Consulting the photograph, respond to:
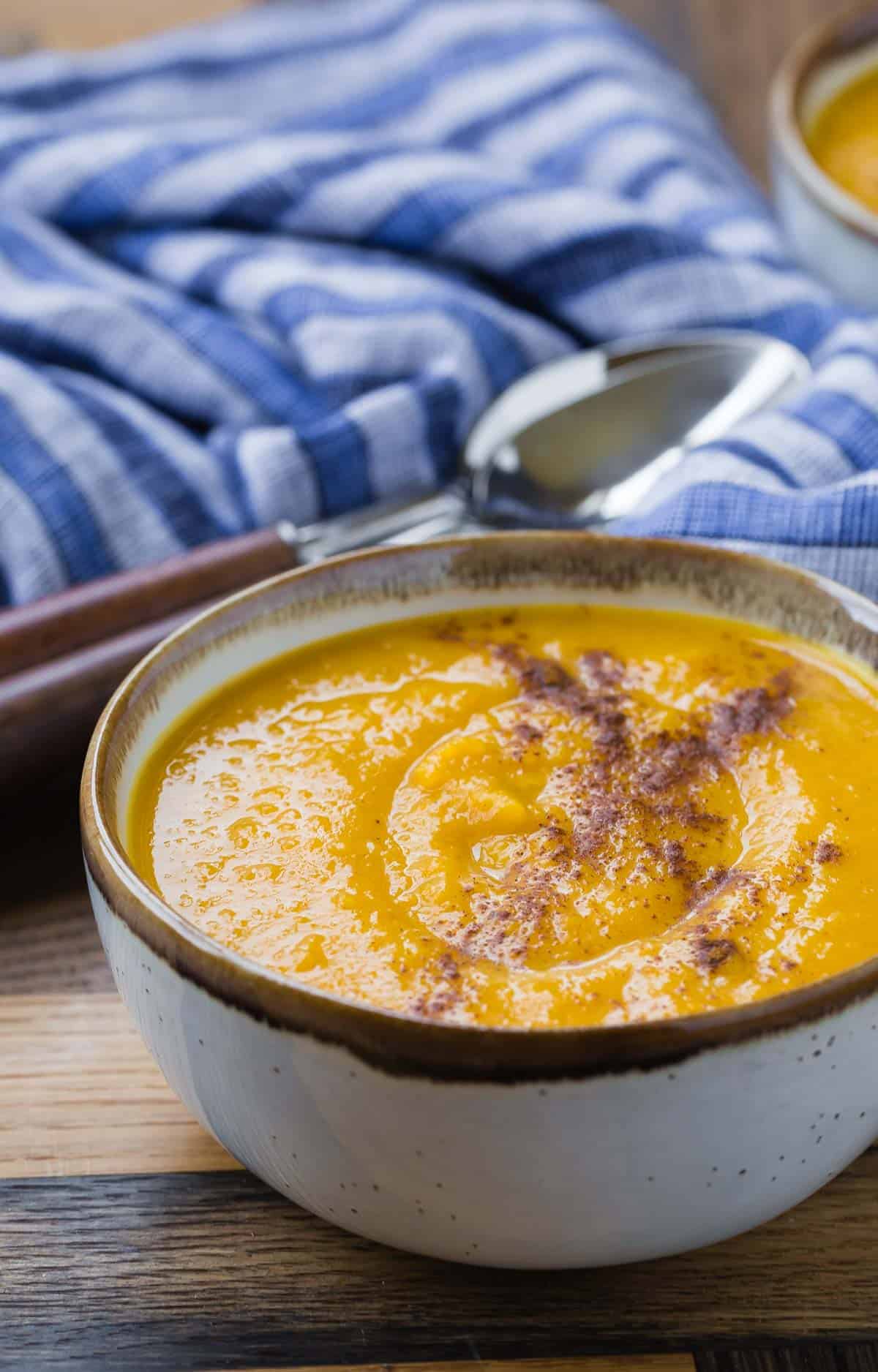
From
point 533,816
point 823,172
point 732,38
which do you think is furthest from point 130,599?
point 732,38

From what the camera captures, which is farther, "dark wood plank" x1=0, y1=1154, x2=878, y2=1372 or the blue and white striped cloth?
the blue and white striped cloth

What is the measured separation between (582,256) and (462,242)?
0.18 metres

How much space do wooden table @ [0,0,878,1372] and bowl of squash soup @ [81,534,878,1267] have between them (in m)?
0.06

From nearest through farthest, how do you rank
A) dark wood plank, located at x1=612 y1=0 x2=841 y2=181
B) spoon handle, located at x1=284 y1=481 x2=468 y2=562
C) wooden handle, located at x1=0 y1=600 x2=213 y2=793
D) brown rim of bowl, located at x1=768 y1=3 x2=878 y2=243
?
wooden handle, located at x1=0 y1=600 x2=213 y2=793
spoon handle, located at x1=284 y1=481 x2=468 y2=562
brown rim of bowl, located at x1=768 y1=3 x2=878 y2=243
dark wood plank, located at x1=612 y1=0 x2=841 y2=181

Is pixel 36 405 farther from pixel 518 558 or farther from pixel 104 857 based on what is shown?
pixel 104 857

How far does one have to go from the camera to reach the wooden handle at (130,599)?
62.3 inches

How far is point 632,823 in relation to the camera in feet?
4.01

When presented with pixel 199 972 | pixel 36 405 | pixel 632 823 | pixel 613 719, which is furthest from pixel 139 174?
pixel 199 972

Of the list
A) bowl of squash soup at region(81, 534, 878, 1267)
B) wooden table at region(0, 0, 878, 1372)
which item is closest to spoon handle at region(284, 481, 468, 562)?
bowl of squash soup at region(81, 534, 878, 1267)

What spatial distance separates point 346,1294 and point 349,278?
1.57 m

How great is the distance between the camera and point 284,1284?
3.59 ft

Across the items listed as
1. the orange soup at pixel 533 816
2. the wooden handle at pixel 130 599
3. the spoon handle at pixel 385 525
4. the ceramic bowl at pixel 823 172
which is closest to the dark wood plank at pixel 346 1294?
the orange soup at pixel 533 816

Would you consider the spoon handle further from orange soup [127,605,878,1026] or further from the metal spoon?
orange soup [127,605,878,1026]

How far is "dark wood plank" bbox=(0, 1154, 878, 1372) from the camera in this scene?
1051mm
